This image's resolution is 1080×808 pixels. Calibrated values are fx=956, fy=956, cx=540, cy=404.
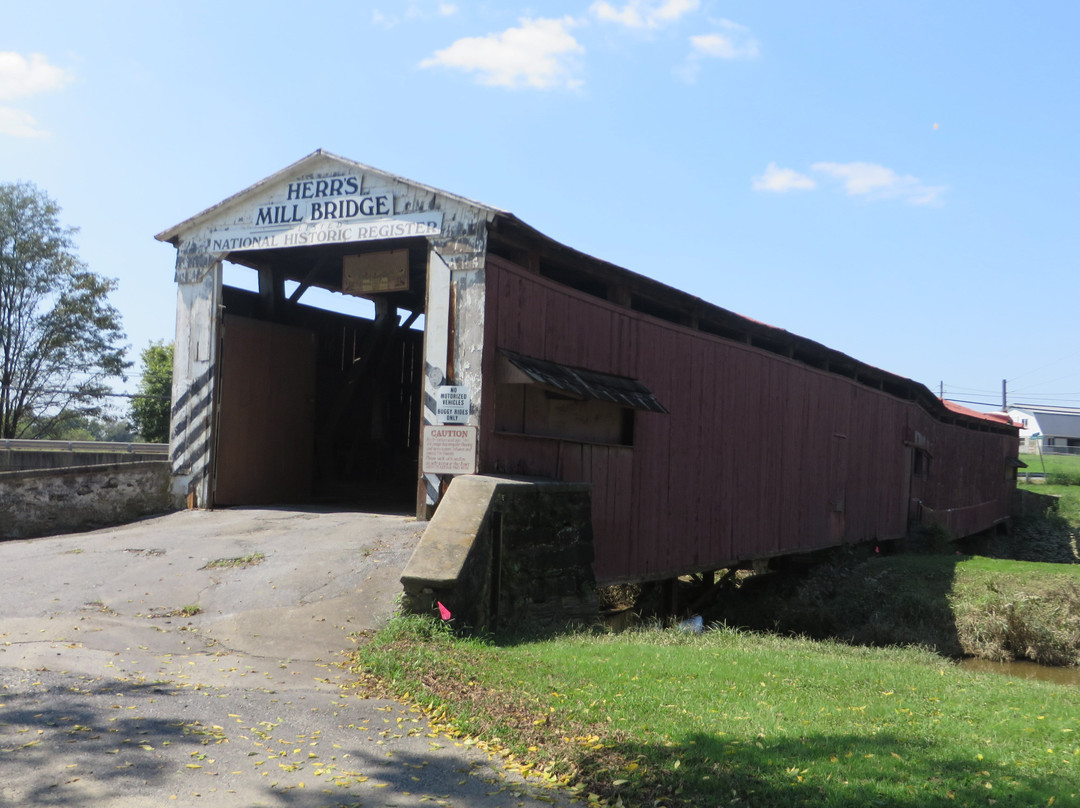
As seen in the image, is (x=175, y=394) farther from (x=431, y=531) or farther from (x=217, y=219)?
(x=431, y=531)

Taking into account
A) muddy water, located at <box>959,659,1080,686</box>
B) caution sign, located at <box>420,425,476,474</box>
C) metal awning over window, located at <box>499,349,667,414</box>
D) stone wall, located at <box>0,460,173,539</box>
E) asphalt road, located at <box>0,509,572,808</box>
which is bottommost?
muddy water, located at <box>959,659,1080,686</box>

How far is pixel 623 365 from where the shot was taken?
1187 centimetres

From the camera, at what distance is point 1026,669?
41.8 ft

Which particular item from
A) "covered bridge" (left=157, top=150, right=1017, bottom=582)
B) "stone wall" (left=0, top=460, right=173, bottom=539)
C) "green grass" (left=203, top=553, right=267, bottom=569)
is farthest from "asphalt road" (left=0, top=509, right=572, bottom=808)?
"covered bridge" (left=157, top=150, right=1017, bottom=582)

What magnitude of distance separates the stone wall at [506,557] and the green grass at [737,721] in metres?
0.34

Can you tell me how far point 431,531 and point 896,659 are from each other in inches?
201

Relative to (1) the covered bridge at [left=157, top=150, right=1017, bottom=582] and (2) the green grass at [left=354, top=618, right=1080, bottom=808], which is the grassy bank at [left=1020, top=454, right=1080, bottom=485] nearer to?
(1) the covered bridge at [left=157, top=150, right=1017, bottom=582]

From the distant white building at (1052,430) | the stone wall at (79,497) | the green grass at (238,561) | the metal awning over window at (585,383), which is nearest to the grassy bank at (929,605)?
the metal awning over window at (585,383)

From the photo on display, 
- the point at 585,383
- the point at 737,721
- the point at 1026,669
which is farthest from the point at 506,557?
the point at 1026,669

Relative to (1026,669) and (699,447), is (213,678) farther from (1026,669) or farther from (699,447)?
(1026,669)

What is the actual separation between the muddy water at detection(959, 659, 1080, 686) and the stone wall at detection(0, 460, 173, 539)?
1032 cm

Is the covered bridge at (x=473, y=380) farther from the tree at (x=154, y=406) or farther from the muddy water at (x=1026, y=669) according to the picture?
the tree at (x=154, y=406)

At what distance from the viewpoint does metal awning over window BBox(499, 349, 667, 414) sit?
9.73m

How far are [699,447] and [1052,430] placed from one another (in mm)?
73356
